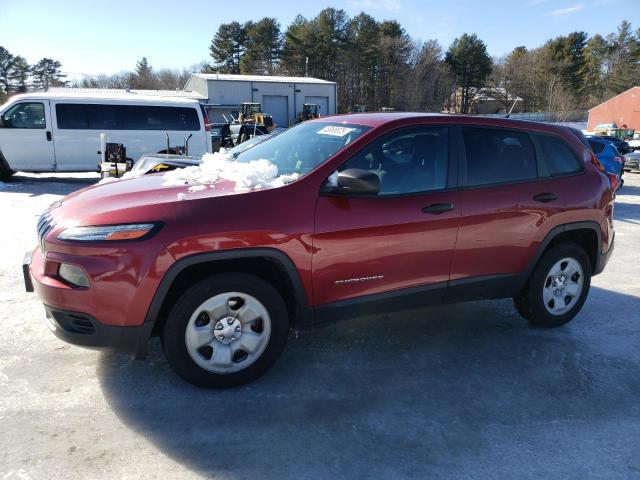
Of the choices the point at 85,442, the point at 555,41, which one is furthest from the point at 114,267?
the point at 555,41

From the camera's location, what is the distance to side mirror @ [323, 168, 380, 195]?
3.09 meters

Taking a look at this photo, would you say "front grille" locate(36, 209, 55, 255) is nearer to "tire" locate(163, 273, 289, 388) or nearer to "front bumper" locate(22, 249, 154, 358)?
"front bumper" locate(22, 249, 154, 358)

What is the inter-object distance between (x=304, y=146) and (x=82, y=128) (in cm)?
1182

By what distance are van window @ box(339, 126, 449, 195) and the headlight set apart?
1315mm

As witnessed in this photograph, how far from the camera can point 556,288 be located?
170 inches

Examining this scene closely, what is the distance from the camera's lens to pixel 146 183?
355 centimetres

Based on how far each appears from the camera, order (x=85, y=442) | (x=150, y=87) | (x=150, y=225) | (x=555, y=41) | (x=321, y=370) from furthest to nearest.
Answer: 1. (x=150, y=87)
2. (x=555, y=41)
3. (x=321, y=370)
4. (x=150, y=225)
5. (x=85, y=442)

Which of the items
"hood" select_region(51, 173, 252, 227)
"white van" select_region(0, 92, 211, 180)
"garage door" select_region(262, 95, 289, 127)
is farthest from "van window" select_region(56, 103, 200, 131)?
"garage door" select_region(262, 95, 289, 127)

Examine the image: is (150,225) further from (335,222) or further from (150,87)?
(150,87)

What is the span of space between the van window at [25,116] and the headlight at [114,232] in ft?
40.4

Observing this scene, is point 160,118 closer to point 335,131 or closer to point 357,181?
point 335,131

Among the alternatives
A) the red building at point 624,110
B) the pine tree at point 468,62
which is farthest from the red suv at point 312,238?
the pine tree at point 468,62

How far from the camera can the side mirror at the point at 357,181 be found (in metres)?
3.09

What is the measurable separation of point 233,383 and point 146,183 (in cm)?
151
